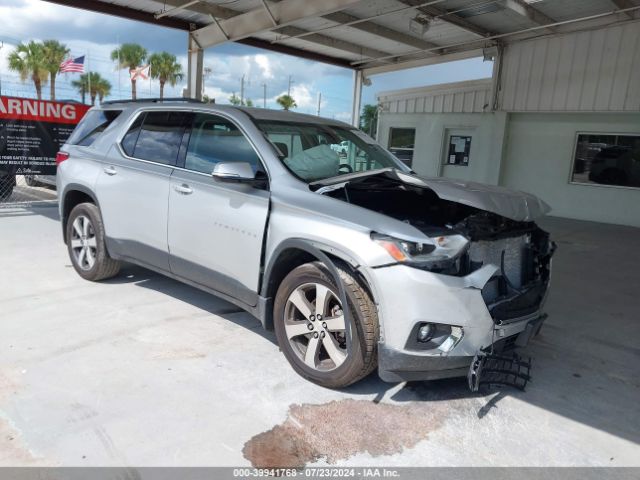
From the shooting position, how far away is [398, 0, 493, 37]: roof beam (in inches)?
400

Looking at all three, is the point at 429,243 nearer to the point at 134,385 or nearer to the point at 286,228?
the point at 286,228

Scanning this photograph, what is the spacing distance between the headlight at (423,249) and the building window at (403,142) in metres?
13.9

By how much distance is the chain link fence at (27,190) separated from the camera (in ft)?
29.5

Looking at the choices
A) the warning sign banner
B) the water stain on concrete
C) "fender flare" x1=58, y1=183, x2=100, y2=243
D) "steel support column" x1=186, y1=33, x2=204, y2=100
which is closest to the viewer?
the water stain on concrete

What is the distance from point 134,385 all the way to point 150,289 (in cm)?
A: 205

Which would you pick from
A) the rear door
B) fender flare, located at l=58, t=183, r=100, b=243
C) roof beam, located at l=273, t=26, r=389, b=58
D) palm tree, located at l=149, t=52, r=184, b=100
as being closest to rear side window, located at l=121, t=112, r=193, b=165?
the rear door

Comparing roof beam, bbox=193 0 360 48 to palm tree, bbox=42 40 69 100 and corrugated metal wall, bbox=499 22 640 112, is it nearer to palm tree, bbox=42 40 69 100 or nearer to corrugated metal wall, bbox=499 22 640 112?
corrugated metal wall, bbox=499 22 640 112

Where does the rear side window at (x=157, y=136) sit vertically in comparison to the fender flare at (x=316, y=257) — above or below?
above

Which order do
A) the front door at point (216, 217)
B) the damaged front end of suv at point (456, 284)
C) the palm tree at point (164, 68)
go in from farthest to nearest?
the palm tree at point (164, 68), the front door at point (216, 217), the damaged front end of suv at point (456, 284)

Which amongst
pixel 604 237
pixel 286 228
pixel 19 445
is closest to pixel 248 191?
pixel 286 228

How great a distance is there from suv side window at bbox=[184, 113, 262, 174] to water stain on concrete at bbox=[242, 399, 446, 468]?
1.84m

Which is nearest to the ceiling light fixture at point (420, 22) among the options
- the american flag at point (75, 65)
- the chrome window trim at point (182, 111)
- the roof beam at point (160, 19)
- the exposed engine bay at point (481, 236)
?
the roof beam at point (160, 19)

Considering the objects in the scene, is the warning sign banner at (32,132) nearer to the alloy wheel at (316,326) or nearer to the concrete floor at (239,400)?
the concrete floor at (239,400)

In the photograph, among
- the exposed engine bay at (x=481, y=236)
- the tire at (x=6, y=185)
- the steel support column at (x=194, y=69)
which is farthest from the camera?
the steel support column at (x=194, y=69)
